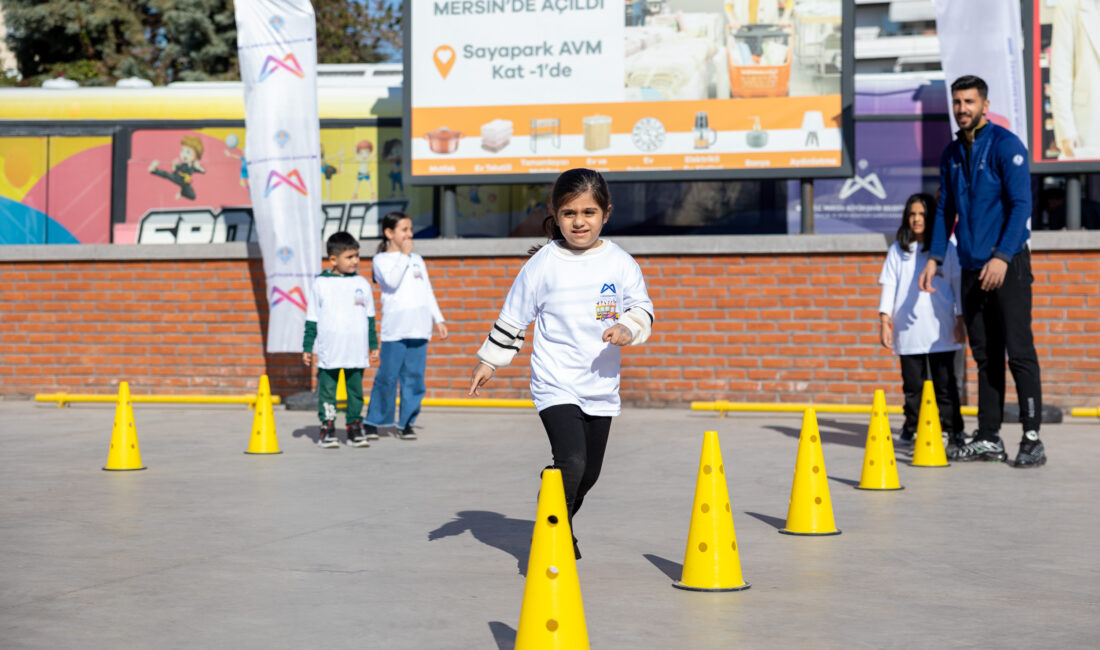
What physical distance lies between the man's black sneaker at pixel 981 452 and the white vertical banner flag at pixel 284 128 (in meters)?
7.06

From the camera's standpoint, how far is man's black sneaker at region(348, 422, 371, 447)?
1040cm

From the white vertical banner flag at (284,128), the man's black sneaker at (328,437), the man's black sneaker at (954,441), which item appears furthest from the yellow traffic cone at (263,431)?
the man's black sneaker at (954,441)

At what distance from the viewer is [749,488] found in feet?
26.3

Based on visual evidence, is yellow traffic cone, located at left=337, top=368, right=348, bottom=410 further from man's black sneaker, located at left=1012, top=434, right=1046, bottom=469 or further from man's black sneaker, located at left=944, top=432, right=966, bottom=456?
man's black sneaker, located at left=1012, top=434, right=1046, bottom=469

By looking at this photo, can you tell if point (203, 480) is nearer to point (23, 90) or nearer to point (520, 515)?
point (520, 515)

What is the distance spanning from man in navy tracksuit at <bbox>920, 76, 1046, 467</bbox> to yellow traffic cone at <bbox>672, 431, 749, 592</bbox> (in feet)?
13.8

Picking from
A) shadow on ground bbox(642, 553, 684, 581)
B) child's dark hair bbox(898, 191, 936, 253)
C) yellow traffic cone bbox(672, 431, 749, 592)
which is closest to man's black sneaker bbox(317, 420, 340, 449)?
child's dark hair bbox(898, 191, 936, 253)

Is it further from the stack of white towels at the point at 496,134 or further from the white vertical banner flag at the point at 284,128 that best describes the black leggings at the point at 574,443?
the stack of white towels at the point at 496,134

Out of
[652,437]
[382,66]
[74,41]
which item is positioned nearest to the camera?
[652,437]

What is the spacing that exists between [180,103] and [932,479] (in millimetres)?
10574

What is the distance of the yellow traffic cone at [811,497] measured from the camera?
20.5 feet

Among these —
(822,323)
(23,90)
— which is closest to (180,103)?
(23,90)

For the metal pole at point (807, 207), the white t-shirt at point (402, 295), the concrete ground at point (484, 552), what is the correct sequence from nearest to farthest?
the concrete ground at point (484, 552) → the white t-shirt at point (402, 295) → the metal pole at point (807, 207)

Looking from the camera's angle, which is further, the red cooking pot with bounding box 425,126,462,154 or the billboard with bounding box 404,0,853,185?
the red cooking pot with bounding box 425,126,462,154
